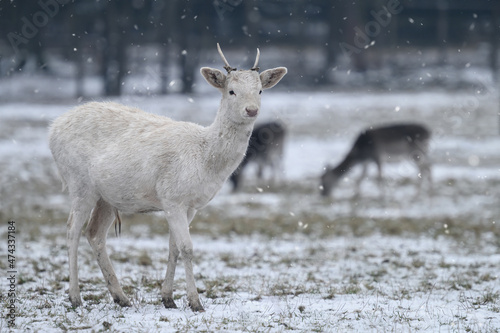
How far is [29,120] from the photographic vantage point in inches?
1110

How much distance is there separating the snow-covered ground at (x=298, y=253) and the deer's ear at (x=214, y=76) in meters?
2.04

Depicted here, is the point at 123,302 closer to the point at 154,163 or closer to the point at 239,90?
the point at 154,163

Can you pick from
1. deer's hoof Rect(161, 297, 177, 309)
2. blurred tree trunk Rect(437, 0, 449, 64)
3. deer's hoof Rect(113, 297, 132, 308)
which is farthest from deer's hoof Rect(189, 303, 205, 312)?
blurred tree trunk Rect(437, 0, 449, 64)

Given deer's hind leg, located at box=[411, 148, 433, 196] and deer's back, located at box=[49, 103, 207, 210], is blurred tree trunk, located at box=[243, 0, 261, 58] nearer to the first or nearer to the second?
deer's hind leg, located at box=[411, 148, 433, 196]

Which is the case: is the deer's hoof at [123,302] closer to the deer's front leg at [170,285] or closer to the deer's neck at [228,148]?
the deer's front leg at [170,285]

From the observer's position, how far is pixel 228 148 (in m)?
6.36

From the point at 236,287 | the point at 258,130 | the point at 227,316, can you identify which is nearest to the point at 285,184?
the point at 258,130

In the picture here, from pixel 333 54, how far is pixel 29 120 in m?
19.8

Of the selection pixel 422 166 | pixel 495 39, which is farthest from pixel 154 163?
pixel 495 39

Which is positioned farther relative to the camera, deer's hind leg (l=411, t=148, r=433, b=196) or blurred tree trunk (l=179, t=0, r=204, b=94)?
blurred tree trunk (l=179, t=0, r=204, b=94)

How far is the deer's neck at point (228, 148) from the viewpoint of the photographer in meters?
6.35

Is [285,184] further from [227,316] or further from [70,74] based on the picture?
[70,74]

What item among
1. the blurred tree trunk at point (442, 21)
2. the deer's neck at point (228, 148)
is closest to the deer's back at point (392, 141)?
the deer's neck at point (228, 148)

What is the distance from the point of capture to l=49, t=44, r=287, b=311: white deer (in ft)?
20.4
